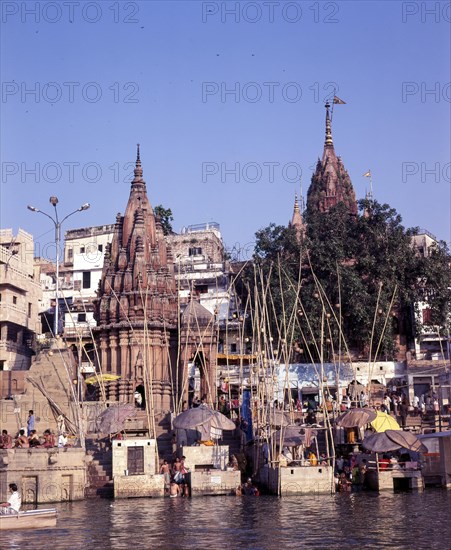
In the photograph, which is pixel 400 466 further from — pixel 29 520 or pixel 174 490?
pixel 29 520

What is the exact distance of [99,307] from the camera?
45.2 m

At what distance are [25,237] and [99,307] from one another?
1621 centimetres

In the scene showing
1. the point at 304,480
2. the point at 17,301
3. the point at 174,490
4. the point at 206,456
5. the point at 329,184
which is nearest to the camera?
the point at 304,480

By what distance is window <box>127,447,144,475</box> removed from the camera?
99.6 feet

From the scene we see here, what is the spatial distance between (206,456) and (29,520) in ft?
34.9

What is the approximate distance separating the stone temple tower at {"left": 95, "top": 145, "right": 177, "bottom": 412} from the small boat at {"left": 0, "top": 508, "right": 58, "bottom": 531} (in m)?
20.0

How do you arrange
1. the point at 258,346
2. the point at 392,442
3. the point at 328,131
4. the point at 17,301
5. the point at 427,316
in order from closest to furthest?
the point at 392,442 → the point at 258,346 → the point at 427,316 → the point at 17,301 → the point at 328,131

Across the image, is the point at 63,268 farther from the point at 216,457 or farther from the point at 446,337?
the point at 216,457

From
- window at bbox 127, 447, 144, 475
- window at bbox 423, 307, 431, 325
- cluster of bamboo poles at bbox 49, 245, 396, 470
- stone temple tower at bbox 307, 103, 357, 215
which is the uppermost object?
stone temple tower at bbox 307, 103, 357, 215

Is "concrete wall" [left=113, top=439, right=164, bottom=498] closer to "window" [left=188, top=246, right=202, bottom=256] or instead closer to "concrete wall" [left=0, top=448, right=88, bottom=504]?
"concrete wall" [left=0, top=448, right=88, bottom=504]

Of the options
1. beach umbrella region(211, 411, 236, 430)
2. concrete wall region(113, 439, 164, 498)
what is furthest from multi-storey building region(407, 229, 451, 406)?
concrete wall region(113, 439, 164, 498)

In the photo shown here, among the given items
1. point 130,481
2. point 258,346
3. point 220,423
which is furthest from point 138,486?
point 258,346

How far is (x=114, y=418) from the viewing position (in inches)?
1312

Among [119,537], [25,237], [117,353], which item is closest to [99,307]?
[117,353]
